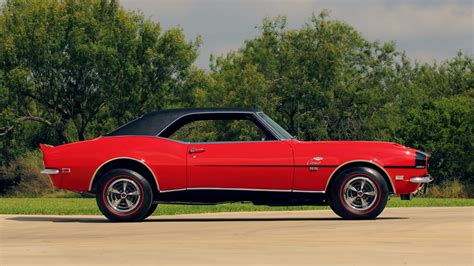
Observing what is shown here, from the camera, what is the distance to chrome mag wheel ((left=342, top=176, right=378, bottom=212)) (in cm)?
1386

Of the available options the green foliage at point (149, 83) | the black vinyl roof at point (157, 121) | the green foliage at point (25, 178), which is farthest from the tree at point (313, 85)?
the black vinyl roof at point (157, 121)

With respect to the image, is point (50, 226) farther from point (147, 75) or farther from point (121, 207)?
point (147, 75)

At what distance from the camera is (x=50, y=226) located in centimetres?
1349

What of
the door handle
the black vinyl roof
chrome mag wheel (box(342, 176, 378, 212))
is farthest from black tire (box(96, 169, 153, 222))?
chrome mag wheel (box(342, 176, 378, 212))

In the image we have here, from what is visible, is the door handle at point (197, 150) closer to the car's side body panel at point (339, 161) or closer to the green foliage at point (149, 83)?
the car's side body panel at point (339, 161)

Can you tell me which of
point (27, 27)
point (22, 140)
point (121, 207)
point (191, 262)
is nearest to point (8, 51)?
point (27, 27)

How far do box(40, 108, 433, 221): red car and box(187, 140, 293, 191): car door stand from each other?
0.01 metres

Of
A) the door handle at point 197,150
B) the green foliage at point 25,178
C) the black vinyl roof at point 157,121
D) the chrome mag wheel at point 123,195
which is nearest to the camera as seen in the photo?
the door handle at point 197,150

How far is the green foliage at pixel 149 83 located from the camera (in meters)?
56.2

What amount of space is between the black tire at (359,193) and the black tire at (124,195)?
2.56 metres

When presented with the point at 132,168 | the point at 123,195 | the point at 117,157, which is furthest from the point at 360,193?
the point at 117,157

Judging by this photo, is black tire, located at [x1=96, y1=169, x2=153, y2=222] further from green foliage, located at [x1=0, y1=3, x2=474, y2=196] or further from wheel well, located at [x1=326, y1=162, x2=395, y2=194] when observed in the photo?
green foliage, located at [x1=0, y1=3, x2=474, y2=196]

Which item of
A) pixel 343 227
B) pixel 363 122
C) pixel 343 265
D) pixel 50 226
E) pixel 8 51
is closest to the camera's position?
pixel 343 265

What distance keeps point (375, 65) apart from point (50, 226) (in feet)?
165
